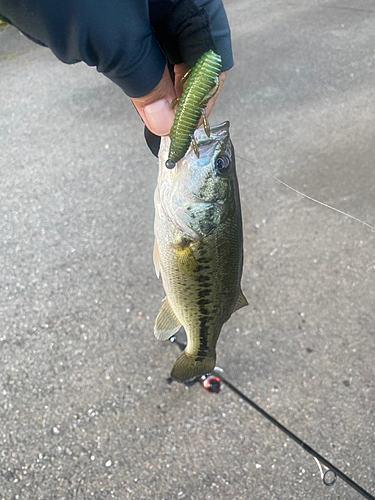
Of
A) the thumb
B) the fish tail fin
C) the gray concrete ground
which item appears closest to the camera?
the thumb

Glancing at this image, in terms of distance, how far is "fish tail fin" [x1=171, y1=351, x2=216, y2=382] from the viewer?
1847mm

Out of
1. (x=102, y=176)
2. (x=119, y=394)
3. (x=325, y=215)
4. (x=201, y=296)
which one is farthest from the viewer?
(x=102, y=176)

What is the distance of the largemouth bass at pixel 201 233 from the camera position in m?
1.45

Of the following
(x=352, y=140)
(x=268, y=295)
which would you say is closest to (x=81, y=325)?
(x=268, y=295)

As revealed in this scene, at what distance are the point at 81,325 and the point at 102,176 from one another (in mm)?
1792

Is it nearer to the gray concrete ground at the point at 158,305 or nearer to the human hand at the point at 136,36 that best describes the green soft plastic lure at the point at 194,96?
the human hand at the point at 136,36

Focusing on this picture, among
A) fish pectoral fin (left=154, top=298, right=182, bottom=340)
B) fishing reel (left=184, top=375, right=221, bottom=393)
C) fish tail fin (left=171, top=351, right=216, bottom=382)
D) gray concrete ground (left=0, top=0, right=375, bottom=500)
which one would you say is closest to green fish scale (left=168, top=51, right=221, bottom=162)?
fish pectoral fin (left=154, top=298, right=182, bottom=340)

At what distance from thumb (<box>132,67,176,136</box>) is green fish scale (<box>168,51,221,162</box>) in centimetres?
19

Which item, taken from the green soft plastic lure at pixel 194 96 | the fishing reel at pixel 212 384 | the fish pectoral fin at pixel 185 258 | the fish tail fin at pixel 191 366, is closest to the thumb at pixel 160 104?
the green soft plastic lure at pixel 194 96

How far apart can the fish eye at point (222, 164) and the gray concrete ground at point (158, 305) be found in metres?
1.89

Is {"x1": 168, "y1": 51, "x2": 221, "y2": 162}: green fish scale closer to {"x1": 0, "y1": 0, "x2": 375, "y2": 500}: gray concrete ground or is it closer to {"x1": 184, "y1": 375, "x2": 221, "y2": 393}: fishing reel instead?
{"x1": 184, "y1": 375, "x2": 221, "y2": 393}: fishing reel

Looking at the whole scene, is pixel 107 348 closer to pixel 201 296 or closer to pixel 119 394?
pixel 119 394

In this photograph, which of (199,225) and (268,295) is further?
(268,295)

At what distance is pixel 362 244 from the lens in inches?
136
